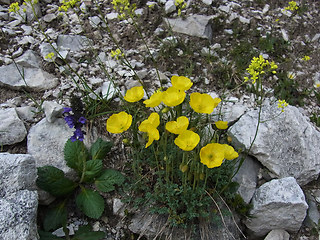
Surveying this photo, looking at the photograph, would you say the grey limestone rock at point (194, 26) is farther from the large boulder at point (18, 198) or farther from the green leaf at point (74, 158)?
the large boulder at point (18, 198)

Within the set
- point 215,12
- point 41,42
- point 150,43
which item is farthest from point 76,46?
point 215,12

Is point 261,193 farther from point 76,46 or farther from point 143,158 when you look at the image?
point 76,46

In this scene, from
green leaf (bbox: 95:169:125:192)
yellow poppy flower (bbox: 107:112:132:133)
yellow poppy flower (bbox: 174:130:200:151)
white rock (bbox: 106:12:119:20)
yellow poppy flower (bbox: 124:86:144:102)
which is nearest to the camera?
yellow poppy flower (bbox: 174:130:200:151)

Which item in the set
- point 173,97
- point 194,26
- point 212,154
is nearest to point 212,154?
point 212,154

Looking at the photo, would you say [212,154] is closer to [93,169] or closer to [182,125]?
[182,125]

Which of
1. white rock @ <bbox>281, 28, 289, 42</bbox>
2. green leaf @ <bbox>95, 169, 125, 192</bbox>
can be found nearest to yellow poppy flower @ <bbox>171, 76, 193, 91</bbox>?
green leaf @ <bbox>95, 169, 125, 192</bbox>

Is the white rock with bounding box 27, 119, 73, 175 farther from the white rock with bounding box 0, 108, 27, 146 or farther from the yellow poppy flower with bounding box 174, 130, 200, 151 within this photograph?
the yellow poppy flower with bounding box 174, 130, 200, 151
